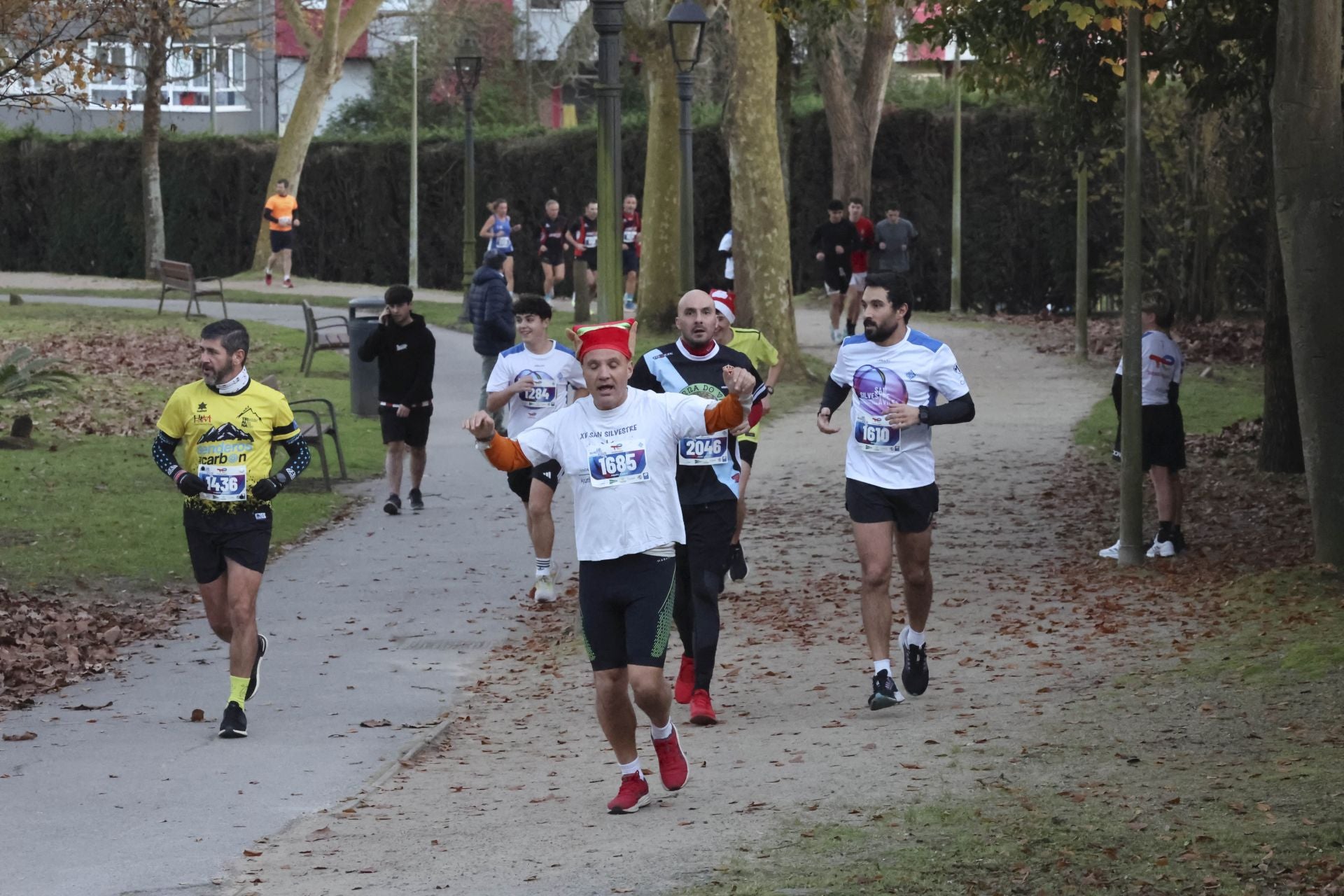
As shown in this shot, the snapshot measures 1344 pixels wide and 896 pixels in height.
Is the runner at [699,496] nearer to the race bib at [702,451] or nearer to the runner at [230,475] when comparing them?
the race bib at [702,451]

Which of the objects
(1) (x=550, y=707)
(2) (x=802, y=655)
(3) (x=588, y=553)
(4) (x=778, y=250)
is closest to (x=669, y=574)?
(3) (x=588, y=553)

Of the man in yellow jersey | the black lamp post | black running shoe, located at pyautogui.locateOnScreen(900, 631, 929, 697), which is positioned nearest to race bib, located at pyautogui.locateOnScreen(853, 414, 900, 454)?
black running shoe, located at pyautogui.locateOnScreen(900, 631, 929, 697)

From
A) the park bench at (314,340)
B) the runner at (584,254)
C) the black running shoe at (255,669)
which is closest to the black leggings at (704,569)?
the black running shoe at (255,669)

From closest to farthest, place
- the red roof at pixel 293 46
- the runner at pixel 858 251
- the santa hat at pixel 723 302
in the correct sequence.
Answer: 1. the santa hat at pixel 723 302
2. the runner at pixel 858 251
3. the red roof at pixel 293 46

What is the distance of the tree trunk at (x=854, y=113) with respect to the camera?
116 ft

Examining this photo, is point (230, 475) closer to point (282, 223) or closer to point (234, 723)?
point (234, 723)

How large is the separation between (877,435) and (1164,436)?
499cm

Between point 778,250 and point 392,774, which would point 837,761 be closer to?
point 392,774

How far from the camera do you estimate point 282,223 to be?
Result: 128 ft

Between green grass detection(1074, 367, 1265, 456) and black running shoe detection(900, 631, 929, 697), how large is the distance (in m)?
10.1

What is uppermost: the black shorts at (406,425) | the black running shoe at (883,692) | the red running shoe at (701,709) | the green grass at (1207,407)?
the black shorts at (406,425)

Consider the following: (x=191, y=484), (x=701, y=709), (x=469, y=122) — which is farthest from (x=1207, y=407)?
(x=191, y=484)

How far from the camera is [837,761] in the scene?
26.5ft

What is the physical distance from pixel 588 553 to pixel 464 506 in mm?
9304
